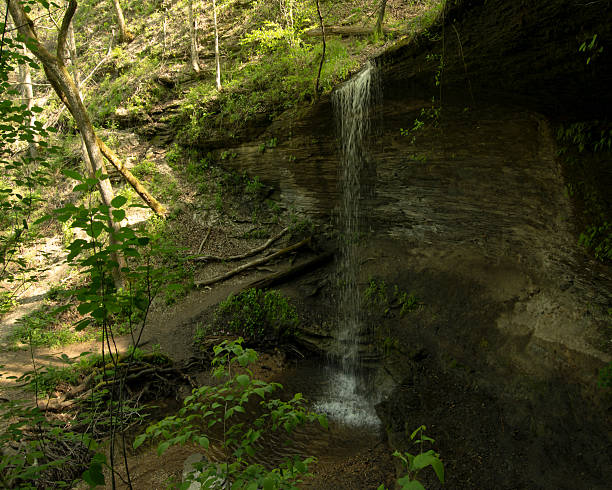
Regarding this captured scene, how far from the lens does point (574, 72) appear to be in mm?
4359

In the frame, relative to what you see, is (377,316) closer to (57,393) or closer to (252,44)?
(57,393)

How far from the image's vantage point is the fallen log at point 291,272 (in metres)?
8.84

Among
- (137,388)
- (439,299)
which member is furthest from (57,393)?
(439,299)

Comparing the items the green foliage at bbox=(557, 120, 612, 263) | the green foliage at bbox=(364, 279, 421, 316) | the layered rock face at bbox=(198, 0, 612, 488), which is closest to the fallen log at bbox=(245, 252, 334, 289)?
the green foliage at bbox=(364, 279, 421, 316)

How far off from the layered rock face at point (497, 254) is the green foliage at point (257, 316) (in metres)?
2.14

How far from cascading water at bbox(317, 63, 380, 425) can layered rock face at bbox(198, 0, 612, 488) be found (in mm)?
354

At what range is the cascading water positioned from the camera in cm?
641

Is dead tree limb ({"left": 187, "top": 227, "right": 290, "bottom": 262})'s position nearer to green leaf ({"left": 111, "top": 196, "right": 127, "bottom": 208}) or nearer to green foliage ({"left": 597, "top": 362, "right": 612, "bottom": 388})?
green foliage ({"left": 597, "top": 362, "right": 612, "bottom": 388})

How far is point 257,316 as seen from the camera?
799 centimetres

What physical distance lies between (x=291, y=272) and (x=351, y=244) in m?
1.87

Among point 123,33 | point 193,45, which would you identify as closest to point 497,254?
point 193,45

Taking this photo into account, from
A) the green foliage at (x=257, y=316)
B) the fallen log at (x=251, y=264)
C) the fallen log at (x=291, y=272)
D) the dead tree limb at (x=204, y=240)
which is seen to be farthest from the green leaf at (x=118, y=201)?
the dead tree limb at (x=204, y=240)

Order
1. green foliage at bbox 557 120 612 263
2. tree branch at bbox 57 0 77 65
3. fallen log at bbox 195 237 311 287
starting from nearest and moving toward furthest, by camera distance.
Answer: green foliage at bbox 557 120 612 263 < tree branch at bbox 57 0 77 65 < fallen log at bbox 195 237 311 287

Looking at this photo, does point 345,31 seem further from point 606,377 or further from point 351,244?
point 606,377
